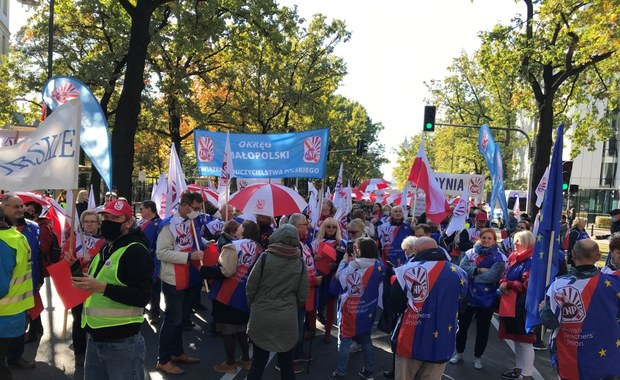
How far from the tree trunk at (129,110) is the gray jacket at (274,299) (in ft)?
30.8

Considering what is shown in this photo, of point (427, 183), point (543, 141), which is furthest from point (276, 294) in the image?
point (543, 141)

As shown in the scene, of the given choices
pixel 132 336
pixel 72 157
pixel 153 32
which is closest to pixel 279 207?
pixel 72 157

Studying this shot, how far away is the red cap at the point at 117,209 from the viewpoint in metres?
Answer: 3.47

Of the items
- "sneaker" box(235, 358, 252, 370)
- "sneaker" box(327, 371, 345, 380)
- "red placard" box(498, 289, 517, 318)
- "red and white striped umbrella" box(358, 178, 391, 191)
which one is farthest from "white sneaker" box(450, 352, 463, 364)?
"red and white striped umbrella" box(358, 178, 391, 191)

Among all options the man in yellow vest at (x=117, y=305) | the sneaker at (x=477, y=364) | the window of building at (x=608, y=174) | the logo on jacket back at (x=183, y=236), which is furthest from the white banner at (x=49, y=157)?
the window of building at (x=608, y=174)

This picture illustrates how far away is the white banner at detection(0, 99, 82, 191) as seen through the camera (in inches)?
179

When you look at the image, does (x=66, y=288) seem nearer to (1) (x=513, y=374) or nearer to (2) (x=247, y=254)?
(2) (x=247, y=254)

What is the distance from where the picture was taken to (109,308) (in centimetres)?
337

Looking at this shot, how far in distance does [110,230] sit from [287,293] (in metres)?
1.62

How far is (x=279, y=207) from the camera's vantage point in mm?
7086

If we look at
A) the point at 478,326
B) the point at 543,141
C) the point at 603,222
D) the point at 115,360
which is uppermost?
the point at 543,141

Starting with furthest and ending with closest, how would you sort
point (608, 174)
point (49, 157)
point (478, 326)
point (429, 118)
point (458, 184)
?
point (608, 174), point (429, 118), point (458, 184), point (478, 326), point (49, 157)

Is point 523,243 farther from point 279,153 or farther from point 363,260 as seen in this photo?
point 279,153

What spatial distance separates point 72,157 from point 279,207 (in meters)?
3.09
